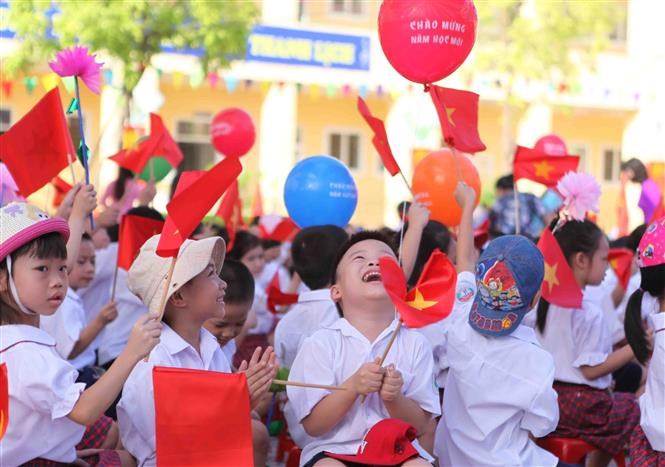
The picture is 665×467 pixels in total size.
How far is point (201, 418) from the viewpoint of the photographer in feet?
9.43

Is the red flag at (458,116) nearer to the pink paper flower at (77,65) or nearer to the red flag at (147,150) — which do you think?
the pink paper flower at (77,65)

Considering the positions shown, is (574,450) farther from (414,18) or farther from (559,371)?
(414,18)

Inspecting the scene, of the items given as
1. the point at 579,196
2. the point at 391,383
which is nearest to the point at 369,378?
the point at 391,383

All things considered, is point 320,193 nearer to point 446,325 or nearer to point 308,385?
point 446,325

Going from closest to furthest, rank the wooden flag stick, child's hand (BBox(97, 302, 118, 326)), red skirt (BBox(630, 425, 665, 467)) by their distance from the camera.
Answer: the wooden flag stick
red skirt (BBox(630, 425, 665, 467))
child's hand (BBox(97, 302, 118, 326))

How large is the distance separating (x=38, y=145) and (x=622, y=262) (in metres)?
3.12

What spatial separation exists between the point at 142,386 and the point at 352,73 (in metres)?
16.6

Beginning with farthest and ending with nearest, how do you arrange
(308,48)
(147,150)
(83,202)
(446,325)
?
(308,48) < (147,150) < (446,325) < (83,202)

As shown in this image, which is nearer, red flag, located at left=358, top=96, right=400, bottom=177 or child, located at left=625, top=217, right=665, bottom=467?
child, located at left=625, top=217, right=665, bottom=467

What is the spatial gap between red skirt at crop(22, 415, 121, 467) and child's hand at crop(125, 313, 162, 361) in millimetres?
449

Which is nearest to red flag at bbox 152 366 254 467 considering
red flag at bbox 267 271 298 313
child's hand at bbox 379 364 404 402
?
child's hand at bbox 379 364 404 402

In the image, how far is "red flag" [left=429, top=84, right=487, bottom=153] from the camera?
420cm

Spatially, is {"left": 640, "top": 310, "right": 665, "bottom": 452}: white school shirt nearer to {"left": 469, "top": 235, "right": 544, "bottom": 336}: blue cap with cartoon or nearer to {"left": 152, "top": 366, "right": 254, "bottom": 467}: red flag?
{"left": 469, "top": 235, "right": 544, "bottom": 336}: blue cap with cartoon

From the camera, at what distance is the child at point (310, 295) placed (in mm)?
4254
